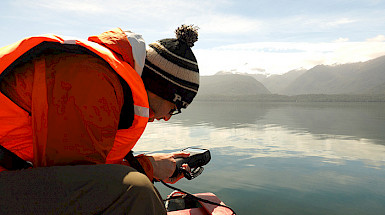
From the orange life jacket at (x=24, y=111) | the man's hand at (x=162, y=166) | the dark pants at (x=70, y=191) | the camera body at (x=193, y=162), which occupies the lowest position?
the camera body at (x=193, y=162)

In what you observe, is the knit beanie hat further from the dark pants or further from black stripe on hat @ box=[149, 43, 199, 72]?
the dark pants

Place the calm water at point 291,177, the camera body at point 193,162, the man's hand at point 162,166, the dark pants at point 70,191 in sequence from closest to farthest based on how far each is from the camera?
the dark pants at point 70,191 < the man's hand at point 162,166 < the camera body at point 193,162 < the calm water at point 291,177

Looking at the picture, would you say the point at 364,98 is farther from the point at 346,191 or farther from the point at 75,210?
the point at 75,210

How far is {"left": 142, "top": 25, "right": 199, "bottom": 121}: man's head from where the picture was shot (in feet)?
6.79

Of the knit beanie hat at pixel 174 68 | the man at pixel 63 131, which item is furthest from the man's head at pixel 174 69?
the man at pixel 63 131

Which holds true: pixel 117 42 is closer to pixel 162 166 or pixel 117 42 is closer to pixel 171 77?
pixel 171 77

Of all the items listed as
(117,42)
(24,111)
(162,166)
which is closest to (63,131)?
(24,111)

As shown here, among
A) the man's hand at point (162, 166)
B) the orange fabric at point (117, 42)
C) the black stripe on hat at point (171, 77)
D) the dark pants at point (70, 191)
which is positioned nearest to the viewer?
the dark pants at point (70, 191)

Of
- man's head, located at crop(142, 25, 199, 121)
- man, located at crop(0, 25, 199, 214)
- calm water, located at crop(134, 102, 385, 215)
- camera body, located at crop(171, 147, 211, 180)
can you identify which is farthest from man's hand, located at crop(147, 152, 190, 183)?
calm water, located at crop(134, 102, 385, 215)

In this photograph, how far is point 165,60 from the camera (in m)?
2.10

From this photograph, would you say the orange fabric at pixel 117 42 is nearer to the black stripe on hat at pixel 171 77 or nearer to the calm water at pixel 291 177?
the black stripe on hat at pixel 171 77

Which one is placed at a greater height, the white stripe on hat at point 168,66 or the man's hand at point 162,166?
the white stripe on hat at point 168,66

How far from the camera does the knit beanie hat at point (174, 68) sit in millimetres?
2068

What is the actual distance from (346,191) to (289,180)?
1.58 m
